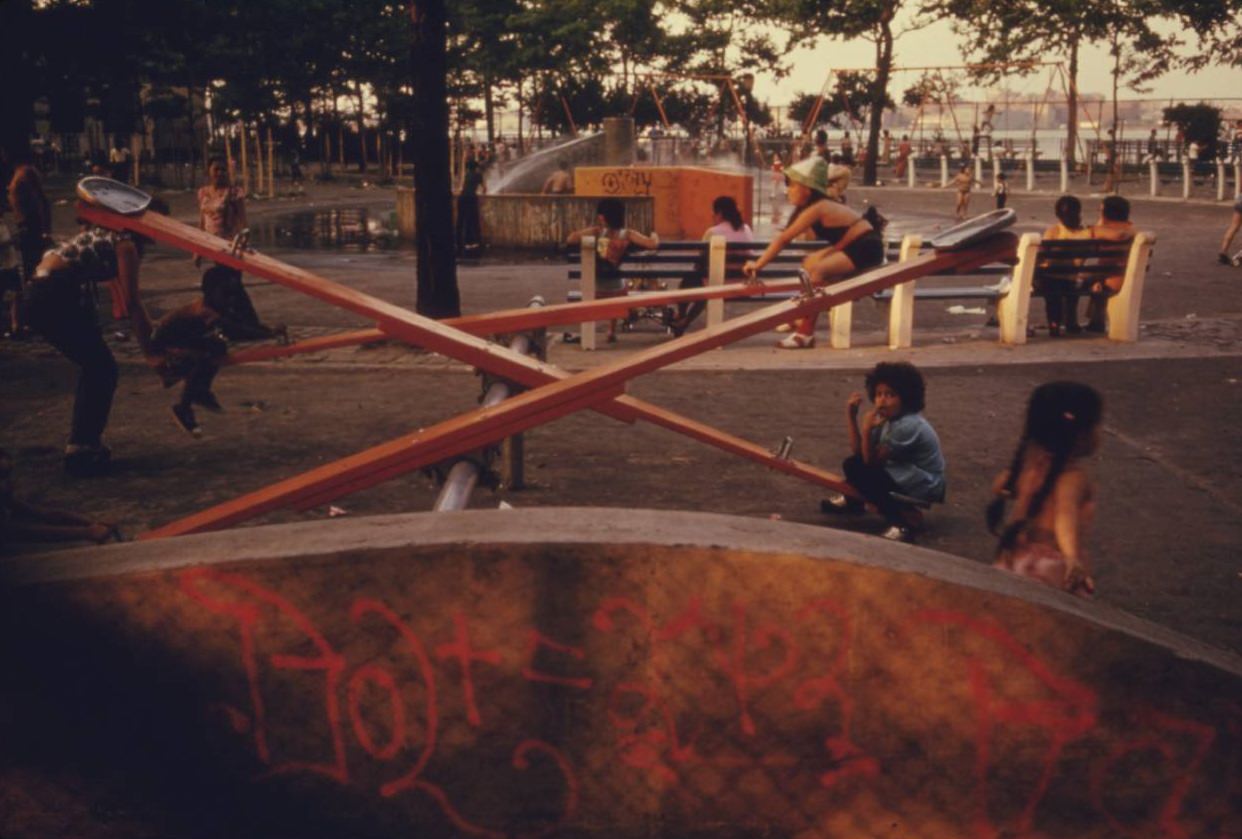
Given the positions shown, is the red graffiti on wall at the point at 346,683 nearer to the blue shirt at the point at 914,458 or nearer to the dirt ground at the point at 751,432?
the dirt ground at the point at 751,432

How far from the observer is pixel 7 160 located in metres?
12.9

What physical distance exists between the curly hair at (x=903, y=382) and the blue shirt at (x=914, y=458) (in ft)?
0.21

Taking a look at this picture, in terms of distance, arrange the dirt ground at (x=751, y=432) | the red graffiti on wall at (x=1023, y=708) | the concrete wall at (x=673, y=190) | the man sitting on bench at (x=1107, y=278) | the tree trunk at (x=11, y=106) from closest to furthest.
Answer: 1. the red graffiti on wall at (x=1023, y=708)
2. the dirt ground at (x=751, y=432)
3. the man sitting on bench at (x=1107, y=278)
4. the tree trunk at (x=11, y=106)
5. the concrete wall at (x=673, y=190)

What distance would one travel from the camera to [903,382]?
20.1ft

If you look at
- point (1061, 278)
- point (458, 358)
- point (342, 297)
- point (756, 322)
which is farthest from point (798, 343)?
point (342, 297)

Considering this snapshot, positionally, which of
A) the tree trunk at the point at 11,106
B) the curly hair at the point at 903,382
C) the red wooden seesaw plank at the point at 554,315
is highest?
the tree trunk at the point at 11,106

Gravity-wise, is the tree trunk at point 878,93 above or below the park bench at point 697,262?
above

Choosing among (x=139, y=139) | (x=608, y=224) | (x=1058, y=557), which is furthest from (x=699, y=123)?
(x=1058, y=557)

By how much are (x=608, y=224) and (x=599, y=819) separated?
32.5 ft

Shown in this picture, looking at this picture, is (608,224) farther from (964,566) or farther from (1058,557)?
(964,566)

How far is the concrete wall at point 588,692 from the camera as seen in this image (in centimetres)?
268

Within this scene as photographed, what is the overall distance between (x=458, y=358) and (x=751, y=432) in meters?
4.05

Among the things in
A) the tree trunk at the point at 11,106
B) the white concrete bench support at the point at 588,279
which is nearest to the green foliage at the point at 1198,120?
the white concrete bench support at the point at 588,279

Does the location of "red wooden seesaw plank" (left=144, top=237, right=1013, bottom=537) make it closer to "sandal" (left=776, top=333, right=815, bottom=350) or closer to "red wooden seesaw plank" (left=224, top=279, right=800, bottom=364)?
"red wooden seesaw plank" (left=224, top=279, right=800, bottom=364)
